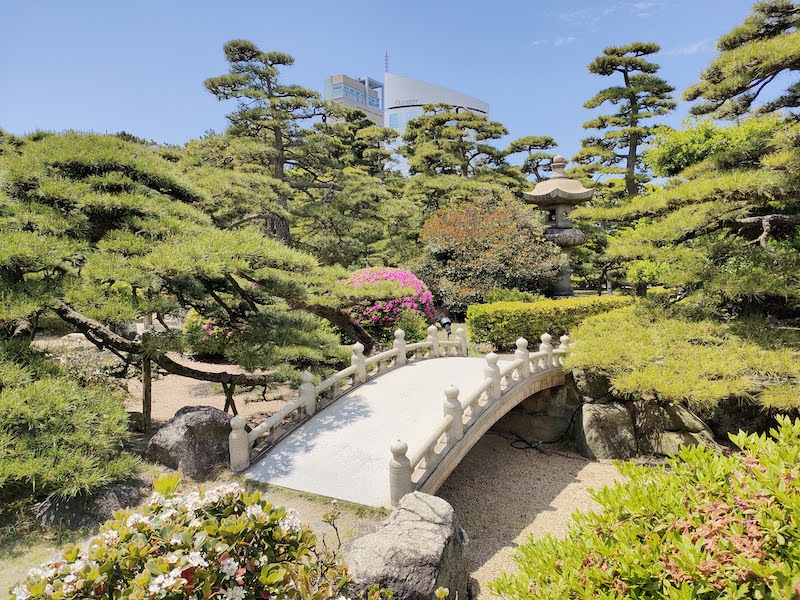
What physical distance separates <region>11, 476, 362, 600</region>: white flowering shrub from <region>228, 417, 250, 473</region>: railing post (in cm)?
391

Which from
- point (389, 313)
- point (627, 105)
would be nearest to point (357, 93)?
point (627, 105)

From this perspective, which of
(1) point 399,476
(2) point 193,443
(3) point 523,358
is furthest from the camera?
(3) point 523,358

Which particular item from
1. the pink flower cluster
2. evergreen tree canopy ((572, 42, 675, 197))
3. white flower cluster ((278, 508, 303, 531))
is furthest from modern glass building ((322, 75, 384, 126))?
white flower cluster ((278, 508, 303, 531))

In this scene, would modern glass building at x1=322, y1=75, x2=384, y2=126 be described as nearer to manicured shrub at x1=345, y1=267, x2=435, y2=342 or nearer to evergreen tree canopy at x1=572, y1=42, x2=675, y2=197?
evergreen tree canopy at x1=572, y1=42, x2=675, y2=197

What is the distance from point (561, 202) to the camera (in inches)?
650

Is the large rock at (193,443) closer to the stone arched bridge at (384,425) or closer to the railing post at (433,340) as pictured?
the stone arched bridge at (384,425)

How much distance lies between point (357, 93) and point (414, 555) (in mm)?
86402

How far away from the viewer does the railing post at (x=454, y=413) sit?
6.49m

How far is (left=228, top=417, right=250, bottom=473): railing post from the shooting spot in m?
5.99

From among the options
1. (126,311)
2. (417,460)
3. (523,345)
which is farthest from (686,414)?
(126,311)

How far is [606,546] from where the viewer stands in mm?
2053

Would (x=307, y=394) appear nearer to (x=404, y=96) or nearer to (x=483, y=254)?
(x=483, y=254)

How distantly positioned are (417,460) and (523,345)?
12.7 feet

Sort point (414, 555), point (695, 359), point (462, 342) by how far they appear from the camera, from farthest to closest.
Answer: point (462, 342) < point (695, 359) < point (414, 555)
